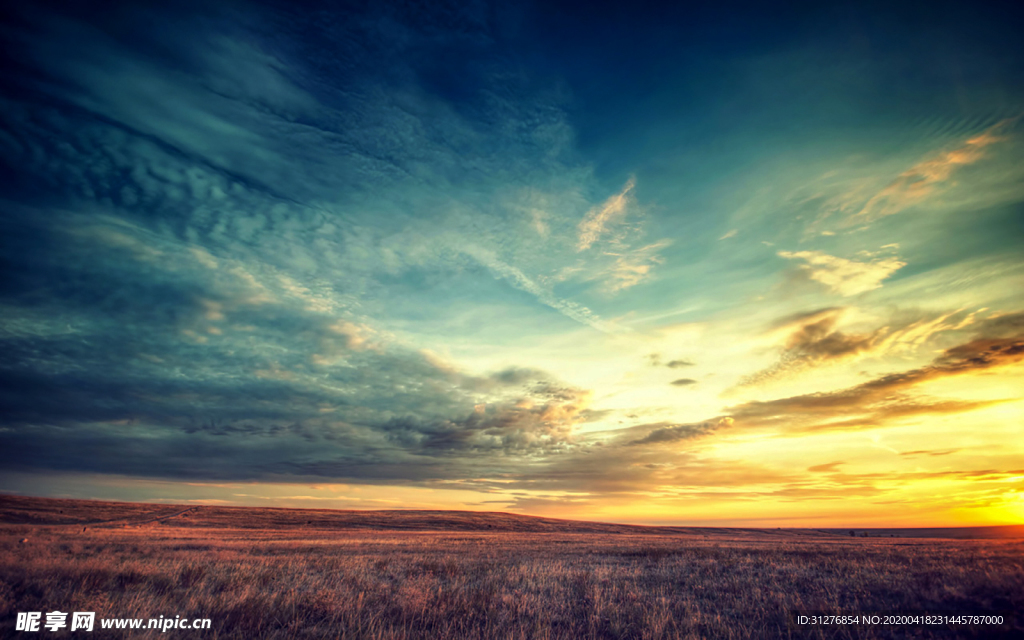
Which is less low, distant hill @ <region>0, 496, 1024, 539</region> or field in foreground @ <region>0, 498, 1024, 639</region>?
field in foreground @ <region>0, 498, 1024, 639</region>

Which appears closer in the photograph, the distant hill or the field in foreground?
the field in foreground

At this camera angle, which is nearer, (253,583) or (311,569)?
(253,583)

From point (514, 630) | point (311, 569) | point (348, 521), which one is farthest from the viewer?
point (348, 521)

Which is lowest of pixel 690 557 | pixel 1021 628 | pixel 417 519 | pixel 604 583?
pixel 417 519

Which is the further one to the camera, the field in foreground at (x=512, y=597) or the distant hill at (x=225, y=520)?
the distant hill at (x=225, y=520)

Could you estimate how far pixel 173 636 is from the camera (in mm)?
7492

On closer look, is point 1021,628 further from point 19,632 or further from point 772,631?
point 19,632

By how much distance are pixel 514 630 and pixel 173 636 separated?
235 inches

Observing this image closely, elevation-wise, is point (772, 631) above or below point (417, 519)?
above

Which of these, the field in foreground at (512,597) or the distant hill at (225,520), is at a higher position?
the field in foreground at (512,597)

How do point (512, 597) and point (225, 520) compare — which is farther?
point (225, 520)

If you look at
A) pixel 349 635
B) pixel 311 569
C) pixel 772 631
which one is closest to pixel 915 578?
pixel 772 631

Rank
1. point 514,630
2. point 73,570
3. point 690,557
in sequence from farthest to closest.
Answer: point 690,557 < point 73,570 < point 514,630

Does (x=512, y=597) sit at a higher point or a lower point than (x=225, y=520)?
higher
